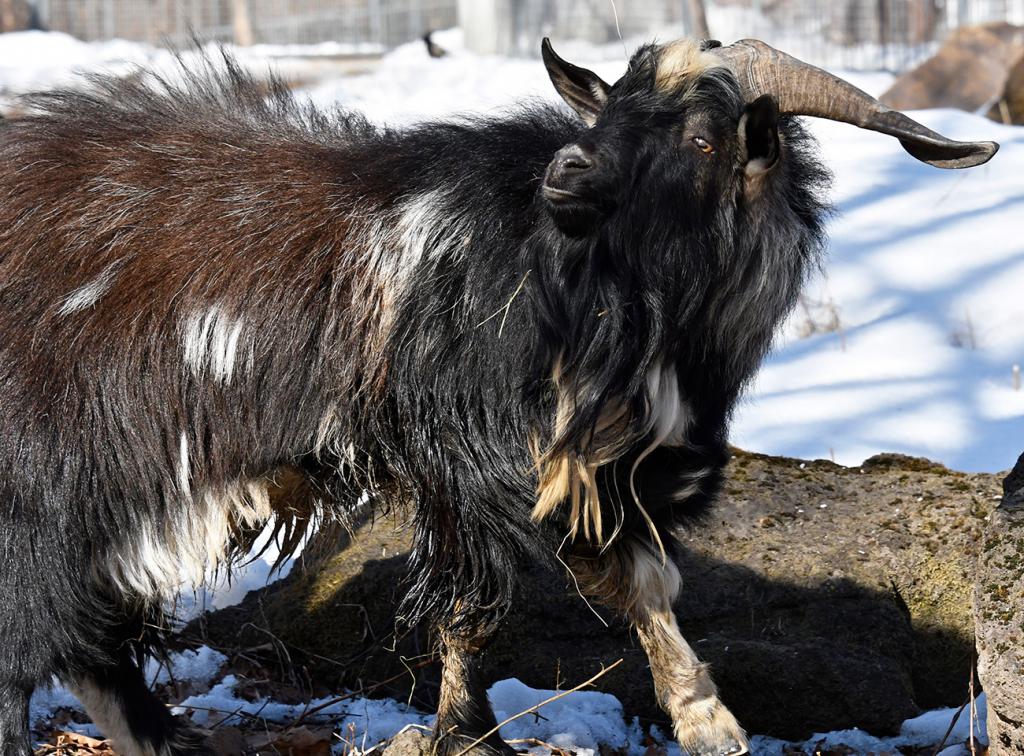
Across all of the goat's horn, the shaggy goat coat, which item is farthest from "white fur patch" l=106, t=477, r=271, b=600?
the goat's horn

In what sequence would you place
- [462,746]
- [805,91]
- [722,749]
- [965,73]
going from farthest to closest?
[965,73]
[462,746]
[722,749]
[805,91]

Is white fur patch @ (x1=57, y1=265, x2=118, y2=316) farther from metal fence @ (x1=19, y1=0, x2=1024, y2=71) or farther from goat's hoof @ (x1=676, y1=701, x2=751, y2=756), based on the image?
metal fence @ (x1=19, y1=0, x2=1024, y2=71)

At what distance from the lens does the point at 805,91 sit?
3.30 meters

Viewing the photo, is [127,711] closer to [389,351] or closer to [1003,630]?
[389,351]

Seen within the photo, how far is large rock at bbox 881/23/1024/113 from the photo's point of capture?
1234 centimetres

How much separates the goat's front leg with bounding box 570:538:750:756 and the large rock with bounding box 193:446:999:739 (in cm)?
62

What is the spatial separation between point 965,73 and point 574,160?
1088 centimetres

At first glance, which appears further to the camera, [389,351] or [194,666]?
[194,666]

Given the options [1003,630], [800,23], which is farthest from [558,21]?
[1003,630]

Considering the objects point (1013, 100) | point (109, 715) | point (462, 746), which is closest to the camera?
point (462, 746)

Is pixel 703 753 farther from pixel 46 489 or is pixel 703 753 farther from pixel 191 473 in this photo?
pixel 46 489

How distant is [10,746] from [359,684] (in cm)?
137

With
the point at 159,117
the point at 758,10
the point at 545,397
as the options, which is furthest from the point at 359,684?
the point at 758,10

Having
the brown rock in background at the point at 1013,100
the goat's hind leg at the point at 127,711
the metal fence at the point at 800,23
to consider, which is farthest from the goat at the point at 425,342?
the metal fence at the point at 800,23
